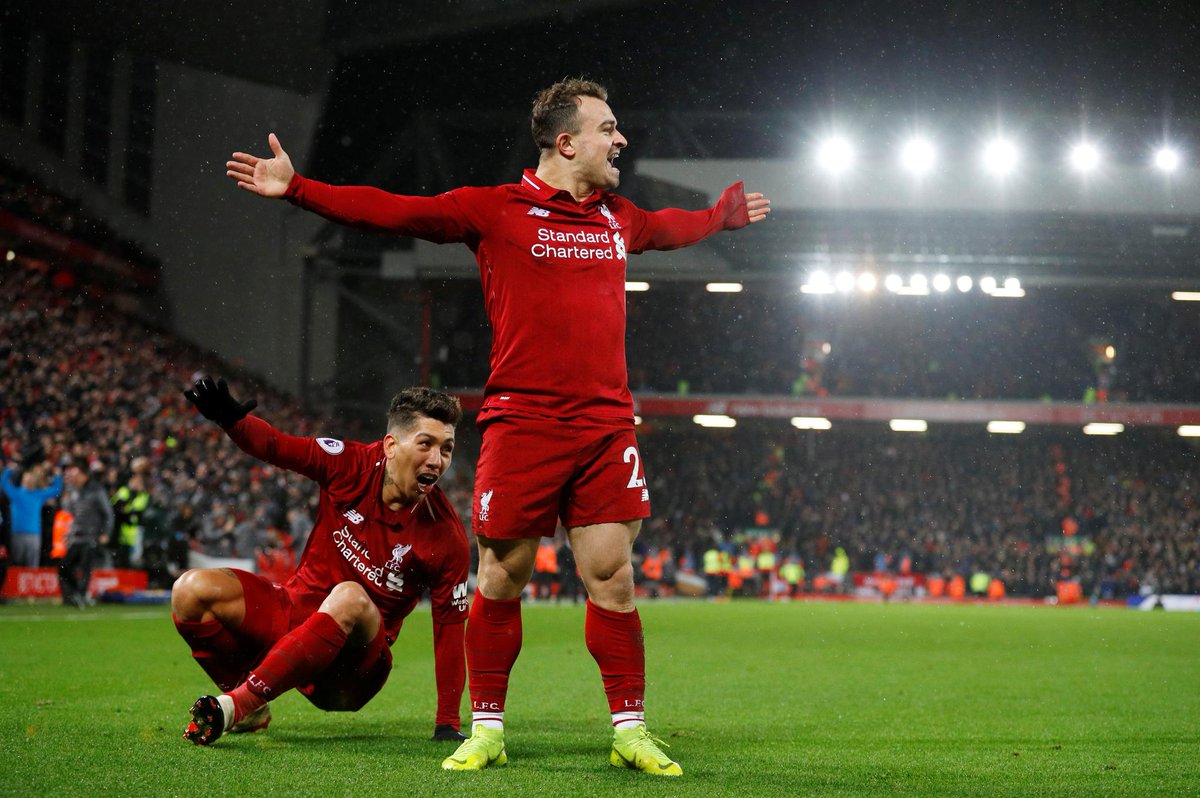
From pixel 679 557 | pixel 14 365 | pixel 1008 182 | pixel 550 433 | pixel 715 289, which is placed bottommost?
pixel 679 557

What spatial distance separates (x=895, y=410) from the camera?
3216cm

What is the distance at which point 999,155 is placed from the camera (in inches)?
1052

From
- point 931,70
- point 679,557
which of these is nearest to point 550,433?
point 931,70

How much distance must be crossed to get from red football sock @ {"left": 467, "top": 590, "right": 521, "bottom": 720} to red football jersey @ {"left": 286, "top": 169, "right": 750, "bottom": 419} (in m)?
0.67

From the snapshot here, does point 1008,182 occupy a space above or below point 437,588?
above

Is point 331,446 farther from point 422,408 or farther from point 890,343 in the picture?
point 890,343

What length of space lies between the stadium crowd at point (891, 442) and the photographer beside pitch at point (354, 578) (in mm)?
20825

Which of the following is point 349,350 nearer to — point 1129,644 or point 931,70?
point 931,70

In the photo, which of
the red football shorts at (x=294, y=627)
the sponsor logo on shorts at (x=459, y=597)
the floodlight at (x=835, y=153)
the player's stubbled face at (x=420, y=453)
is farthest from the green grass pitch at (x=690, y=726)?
the floodlight at (x=835, y=153)

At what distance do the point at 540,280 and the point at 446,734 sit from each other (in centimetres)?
177

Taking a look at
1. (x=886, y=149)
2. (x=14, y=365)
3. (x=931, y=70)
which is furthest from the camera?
(x=886, y=149)

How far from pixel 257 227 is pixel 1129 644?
25.0m

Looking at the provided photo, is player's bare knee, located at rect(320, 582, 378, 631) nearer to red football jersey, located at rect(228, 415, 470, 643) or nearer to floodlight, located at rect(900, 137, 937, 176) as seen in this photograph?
red football jersey, located at rect(228, 415, 470, 643)

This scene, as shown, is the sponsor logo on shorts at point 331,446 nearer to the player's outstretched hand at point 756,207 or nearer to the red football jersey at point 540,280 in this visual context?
the red football jersey at point 540,280
